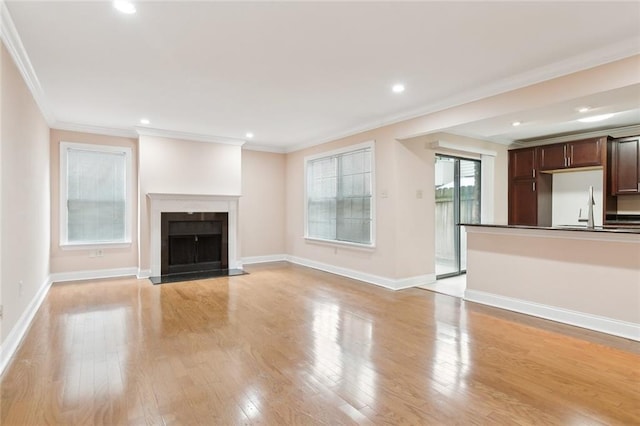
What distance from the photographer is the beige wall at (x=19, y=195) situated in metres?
2.73

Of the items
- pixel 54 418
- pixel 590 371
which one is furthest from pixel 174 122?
pixel 590 371

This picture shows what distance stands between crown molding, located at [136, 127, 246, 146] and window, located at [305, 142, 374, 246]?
5.12 ft

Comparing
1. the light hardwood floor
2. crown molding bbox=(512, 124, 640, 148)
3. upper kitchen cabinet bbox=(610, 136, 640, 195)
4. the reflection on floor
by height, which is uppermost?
crown molding bbox=(512, 124, 640, 148)

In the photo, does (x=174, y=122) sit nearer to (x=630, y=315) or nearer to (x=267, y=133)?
(x=267, y=133)

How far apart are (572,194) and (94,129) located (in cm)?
850

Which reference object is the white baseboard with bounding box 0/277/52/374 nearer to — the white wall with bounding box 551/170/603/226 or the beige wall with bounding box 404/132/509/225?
the beige wall with bounding box 404/132/509/225

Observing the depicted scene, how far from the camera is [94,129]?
5754mm

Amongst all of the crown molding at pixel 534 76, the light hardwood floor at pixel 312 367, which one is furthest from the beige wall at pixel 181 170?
the crown molding at pixel 534 76

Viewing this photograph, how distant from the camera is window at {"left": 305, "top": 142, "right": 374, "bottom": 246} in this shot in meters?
5.67

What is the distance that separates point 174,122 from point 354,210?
3308 millimetres

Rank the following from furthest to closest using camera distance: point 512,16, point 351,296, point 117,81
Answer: point 351,296, point 117,81, point 512,16

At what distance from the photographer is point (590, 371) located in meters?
2.53

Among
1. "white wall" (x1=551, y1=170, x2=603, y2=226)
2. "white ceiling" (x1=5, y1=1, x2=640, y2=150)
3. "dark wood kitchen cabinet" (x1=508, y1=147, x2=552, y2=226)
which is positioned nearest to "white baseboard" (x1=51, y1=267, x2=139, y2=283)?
"white ceiling" (x1=5, y1=1, x2=640, y2=150)

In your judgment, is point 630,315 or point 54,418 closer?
point 54,418
